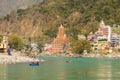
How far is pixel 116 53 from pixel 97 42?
1517 centimetres

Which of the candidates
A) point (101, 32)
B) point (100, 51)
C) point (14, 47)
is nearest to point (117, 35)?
point (101, 32)

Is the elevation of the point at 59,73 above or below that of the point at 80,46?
below

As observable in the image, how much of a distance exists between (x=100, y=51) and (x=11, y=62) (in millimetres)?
77952

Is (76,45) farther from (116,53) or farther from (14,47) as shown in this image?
(14,47)

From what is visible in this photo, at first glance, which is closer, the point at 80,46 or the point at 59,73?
the point at 59,73

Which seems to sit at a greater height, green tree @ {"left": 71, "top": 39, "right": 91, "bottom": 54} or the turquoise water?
green tree @ {"left": 71, "top": 39, "right": 91, "bottom": 54}

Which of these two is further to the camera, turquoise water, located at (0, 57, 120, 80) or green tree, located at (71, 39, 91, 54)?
green tree, located at (71, 39, 91, 54)

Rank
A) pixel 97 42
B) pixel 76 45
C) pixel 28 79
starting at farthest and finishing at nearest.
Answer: pixel 97 42 → pixel 76 45 → pixel 28 79

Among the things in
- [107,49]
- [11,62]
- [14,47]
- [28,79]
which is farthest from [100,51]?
[28,79]

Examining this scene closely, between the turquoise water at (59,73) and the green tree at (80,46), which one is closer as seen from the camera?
the turquoise water at (59,73)

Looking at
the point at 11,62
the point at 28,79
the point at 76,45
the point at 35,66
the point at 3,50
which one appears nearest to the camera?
the point at 28,79

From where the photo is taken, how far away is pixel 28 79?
196ft

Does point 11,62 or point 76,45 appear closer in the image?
point 11,62

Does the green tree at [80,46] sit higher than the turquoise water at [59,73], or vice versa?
the green tree at [80,46]
